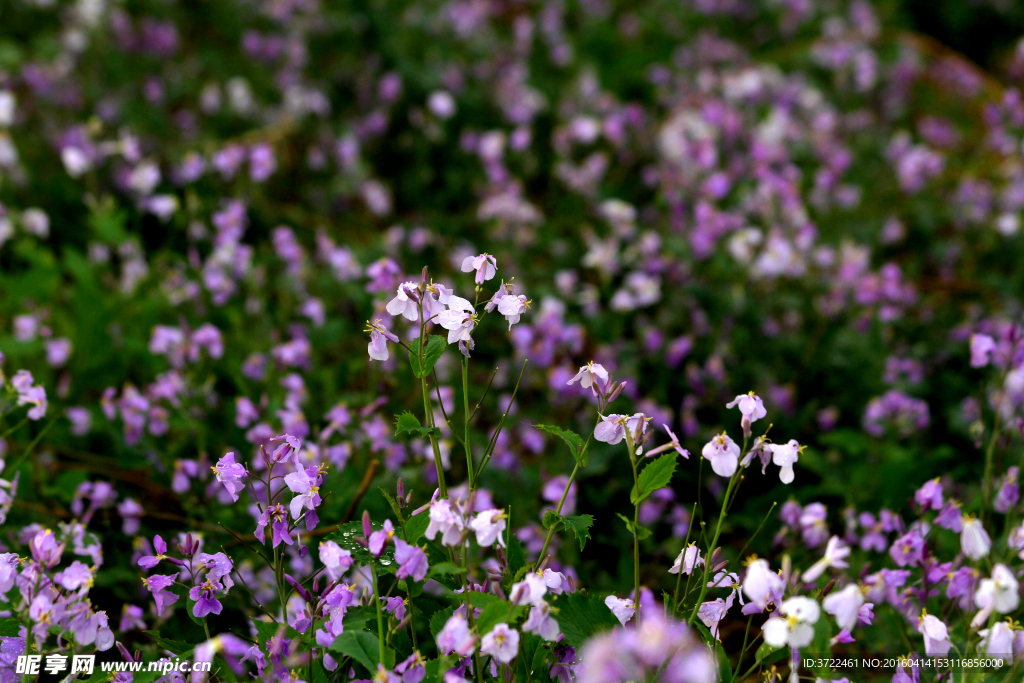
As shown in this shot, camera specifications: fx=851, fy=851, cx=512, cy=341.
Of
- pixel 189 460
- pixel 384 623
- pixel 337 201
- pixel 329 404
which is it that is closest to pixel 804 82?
pixel 337 201

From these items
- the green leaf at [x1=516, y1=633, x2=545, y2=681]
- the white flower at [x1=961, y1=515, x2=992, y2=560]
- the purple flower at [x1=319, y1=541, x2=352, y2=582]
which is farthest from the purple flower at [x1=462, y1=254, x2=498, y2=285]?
the white flower at [x1=961, y1=515, x2=992, y2=560]

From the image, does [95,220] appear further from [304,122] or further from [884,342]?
[884,342]

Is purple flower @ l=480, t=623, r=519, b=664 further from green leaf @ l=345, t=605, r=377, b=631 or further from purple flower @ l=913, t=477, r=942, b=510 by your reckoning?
purple flower @ l=913, t=477, r=942, b=510

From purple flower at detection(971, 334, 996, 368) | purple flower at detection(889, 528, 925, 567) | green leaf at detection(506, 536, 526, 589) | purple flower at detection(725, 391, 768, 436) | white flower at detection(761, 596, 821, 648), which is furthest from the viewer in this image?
purple flower at detection(971, 334, 996, 368)

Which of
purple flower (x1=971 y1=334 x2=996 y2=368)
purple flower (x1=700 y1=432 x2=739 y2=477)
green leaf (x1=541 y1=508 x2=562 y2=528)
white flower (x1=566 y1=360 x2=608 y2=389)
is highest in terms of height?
purple flower (x1=971 y1=334 x2=996 y2=368)

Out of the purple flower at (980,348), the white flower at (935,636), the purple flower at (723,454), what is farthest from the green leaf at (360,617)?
the purple flower at (980,348)

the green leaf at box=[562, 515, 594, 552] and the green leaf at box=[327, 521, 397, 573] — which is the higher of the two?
the green leaf at box=[562, 515, 594, 552]

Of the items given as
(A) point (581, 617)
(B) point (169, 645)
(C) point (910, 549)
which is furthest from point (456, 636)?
(C) point (910, 549)
